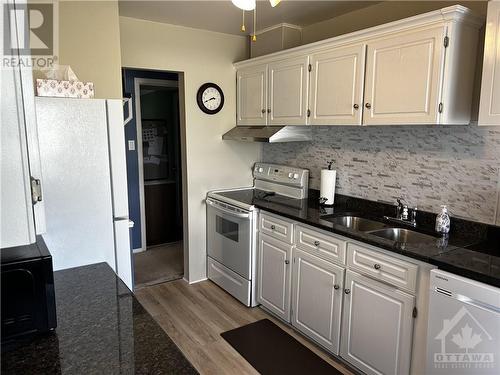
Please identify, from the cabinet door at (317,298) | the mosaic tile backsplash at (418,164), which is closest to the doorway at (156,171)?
the cabinet door at (317,298)

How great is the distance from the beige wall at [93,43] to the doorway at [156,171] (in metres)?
1.71

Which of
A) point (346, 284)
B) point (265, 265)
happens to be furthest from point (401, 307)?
point (265, 265)

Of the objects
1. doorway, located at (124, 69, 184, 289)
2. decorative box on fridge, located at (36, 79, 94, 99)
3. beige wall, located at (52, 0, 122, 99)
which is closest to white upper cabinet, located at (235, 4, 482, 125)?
beige wall, located at (52, 0, 122, 99)

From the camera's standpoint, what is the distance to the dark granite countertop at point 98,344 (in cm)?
112

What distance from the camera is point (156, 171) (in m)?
4.99

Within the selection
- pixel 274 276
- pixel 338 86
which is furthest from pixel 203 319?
pixel 338 86

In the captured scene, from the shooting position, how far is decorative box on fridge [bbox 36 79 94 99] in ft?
6.55

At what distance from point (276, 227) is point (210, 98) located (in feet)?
4.98

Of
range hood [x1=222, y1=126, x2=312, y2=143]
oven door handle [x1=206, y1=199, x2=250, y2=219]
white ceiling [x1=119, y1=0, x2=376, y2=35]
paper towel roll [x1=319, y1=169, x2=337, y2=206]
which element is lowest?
oven door handle [x1=206, y1=199, x2=250, y2=219]

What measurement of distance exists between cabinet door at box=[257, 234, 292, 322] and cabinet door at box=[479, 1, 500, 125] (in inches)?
61.7

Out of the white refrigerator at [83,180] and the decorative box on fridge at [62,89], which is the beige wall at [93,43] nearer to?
the decorative box on fridge at [62,89]

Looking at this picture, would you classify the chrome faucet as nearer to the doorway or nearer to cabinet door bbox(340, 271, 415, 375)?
cabinet door bbox(340, 271, 415, 375)

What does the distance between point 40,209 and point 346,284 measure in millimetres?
2036

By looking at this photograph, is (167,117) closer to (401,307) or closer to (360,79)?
(360,79)
